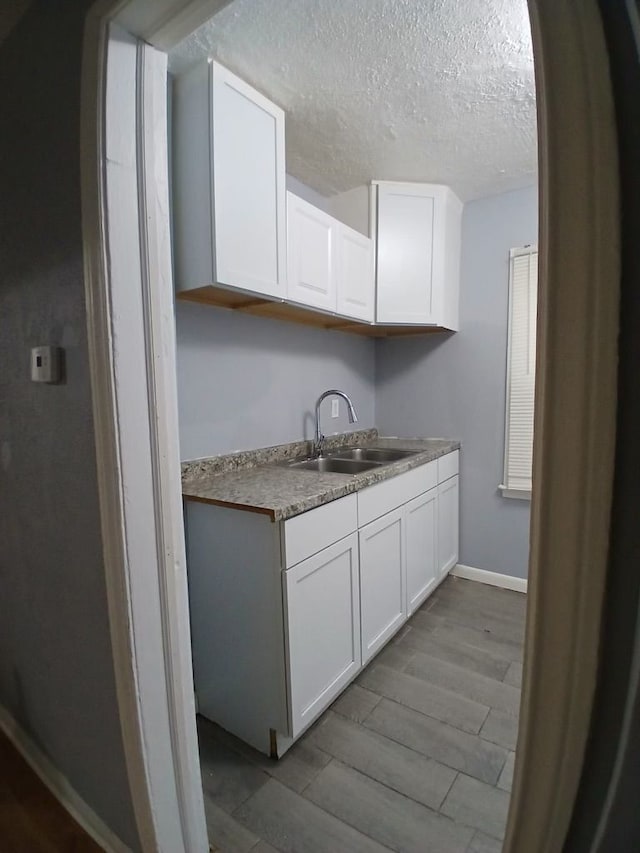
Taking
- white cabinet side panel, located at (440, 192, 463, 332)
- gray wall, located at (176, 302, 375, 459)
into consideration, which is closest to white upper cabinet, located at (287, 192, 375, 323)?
gray wall, located at (176, 302, 375, 459)

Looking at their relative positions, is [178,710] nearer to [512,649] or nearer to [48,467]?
[48,467]

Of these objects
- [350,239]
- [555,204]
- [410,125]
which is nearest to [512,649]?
[555,204]

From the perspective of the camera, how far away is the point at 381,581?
169 centimetres

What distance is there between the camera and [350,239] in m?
1.98

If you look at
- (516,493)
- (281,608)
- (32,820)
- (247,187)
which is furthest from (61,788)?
(516,493)

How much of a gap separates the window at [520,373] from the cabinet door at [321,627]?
1364 mm

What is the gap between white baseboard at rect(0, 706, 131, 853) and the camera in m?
1.00

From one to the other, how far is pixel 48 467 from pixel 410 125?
6.25 ft

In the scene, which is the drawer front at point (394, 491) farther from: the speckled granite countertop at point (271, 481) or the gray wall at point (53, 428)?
the gray wall at point (53, 428)

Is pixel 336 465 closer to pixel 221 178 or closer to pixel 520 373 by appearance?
pixel 520 373

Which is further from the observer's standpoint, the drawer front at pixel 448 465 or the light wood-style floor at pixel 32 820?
the drawer front at pixel 448 465

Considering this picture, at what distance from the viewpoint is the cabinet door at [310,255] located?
1.64 m

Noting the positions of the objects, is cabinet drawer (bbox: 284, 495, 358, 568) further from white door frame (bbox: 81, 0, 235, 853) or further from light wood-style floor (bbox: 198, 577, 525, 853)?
light wood-style floor (bbox: 198, 577, 525, 853)

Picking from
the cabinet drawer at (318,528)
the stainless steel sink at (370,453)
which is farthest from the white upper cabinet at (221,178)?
the stainless steel sink at (370,453)
